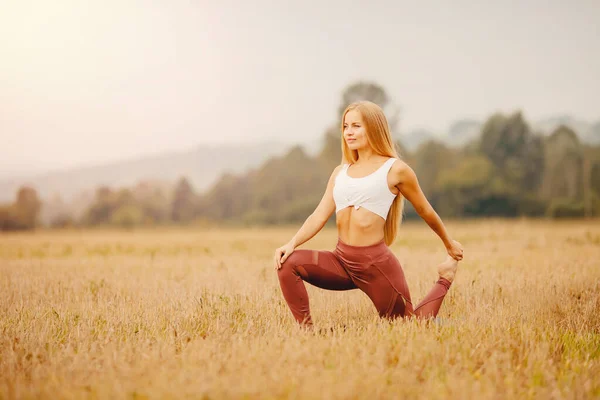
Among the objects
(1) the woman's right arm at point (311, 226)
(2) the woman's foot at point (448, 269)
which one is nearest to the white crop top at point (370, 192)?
(1) the woman's right arm at point (311, 226)

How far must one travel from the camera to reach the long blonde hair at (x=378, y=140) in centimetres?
517

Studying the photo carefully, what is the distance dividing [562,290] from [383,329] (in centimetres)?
395

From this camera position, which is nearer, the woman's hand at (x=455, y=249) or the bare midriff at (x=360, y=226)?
the bare midriff at (x=360, y=226)

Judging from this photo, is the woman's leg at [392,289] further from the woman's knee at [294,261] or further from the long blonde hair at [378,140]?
the woman's knee at [294,261]

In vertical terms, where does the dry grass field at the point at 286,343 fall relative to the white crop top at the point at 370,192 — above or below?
below

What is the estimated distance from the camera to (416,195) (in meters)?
5.18

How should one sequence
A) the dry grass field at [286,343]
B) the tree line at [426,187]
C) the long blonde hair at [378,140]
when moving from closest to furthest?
the dry grass field at [286,343] → the long blonde hair at [378,140] → the tree line at [426,187]

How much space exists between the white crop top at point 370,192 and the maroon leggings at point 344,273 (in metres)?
0.36

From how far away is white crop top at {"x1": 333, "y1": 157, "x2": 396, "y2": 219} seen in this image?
16.5ft

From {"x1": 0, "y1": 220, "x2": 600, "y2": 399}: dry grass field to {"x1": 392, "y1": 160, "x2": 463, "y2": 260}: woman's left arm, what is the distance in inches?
31.0

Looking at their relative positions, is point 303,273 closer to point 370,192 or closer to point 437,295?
point 370,192

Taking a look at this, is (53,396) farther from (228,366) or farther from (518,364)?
(518,364)

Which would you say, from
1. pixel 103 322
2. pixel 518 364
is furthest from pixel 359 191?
pixel 103 322

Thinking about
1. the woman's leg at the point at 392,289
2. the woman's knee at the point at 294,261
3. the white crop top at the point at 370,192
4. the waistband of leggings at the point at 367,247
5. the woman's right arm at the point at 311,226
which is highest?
the white crop top at the point at 370,192
